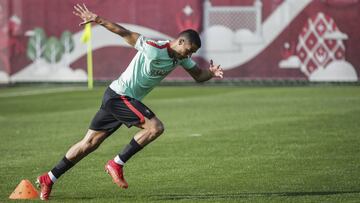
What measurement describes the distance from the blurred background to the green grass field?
172 inches

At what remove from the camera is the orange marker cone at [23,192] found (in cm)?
952

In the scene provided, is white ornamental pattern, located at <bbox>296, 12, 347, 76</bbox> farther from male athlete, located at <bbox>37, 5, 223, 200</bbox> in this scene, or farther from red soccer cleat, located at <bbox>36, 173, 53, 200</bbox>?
red soccer cleat, located at <bbox>36, 173, 53, 200</bbox>

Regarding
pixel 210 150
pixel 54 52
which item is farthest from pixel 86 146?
pixel 54 52

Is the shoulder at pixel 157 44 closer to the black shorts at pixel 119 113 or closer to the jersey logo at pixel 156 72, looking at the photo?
the jersey logo at pixel 156 72

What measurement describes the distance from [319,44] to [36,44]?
31.7ft

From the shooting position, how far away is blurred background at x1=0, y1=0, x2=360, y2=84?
28.4 m

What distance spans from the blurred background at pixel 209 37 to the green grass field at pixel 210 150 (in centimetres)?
437

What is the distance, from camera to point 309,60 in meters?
28.5

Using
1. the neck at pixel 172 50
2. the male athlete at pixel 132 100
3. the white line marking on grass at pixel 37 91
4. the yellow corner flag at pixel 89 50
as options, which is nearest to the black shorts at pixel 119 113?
the male athlete at pixel 132 100

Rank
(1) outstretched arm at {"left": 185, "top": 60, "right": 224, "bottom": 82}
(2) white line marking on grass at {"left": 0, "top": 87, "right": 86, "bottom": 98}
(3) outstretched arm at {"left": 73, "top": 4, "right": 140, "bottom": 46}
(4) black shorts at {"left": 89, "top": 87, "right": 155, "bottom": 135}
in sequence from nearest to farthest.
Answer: (3) outstretched arm at {"left": 73, "top": 4, "right": 140, "bottom": 46}, (4) black shorts at {"left": 89, "top": 87, "right": 155, "bottom": 135}, (1) outstretched arm at {"left": 185, "top": 60, "right": 224, "bottom": 82}, (2) white line marking on grass at {"left": 0, "top": 87, "right": 86, "bottom": 98}

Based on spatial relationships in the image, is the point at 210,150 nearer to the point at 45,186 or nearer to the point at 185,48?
the point at 185,48

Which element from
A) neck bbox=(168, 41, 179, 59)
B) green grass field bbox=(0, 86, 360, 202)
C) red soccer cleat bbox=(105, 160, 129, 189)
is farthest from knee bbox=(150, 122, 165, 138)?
neck bbox=(168, 41, 179, 59)

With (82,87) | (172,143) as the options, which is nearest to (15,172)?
(172,143)

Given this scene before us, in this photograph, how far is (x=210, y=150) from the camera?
1362 centimetres
